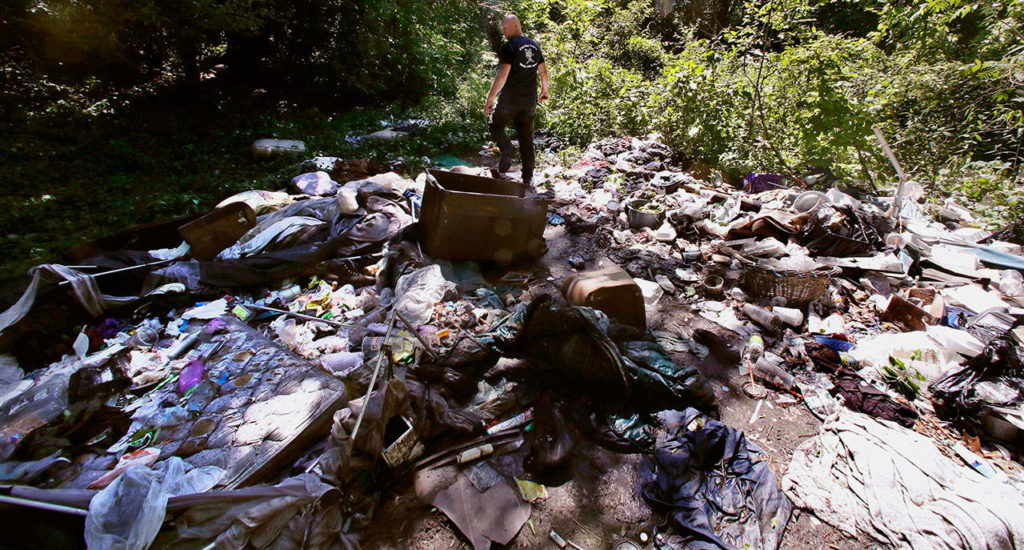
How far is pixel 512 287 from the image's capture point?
11.7ft

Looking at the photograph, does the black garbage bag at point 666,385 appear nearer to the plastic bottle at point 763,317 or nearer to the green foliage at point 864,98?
the plastic bottle at point 763,317

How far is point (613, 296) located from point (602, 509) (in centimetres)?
137

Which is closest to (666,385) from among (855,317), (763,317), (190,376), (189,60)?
(763,317)

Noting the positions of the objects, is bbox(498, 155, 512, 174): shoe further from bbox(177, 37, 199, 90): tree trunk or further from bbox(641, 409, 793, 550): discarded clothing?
bbox(177, 37, 199, 90): tree trunk

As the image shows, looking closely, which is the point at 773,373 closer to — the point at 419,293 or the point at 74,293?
the point at 419,293

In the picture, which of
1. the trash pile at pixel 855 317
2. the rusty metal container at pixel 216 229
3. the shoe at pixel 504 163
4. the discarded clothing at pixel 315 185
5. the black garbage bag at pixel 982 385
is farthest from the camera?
the shoe at pixel 504 163

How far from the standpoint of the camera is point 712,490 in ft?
6.45

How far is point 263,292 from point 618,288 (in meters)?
2.84

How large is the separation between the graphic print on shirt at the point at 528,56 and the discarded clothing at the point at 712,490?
13.6 feet

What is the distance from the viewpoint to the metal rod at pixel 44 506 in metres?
1.28

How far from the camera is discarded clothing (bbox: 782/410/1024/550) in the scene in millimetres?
1731

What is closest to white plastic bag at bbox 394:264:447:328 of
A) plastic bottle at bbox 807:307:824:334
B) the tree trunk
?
plastic bottle at bbox 807:307:824:334

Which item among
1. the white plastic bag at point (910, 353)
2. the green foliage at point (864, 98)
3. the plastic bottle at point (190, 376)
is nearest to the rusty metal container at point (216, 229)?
the plastic bottle at point (190, 376)

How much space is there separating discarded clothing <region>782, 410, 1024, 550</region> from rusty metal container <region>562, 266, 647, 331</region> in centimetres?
123
